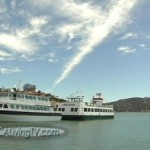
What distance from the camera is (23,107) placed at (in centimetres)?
7994

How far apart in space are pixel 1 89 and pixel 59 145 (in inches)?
1818

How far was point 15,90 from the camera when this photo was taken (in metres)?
85.1

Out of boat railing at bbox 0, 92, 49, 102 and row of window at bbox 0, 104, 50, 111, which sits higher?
boat railing at bbox 0, 92, 49, 102

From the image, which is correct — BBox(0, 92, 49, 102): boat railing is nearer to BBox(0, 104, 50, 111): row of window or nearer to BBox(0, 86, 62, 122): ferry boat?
BBox(0, 86, 62, 122): ferry boat

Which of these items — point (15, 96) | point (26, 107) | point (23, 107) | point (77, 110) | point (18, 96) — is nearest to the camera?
point (23, 107)

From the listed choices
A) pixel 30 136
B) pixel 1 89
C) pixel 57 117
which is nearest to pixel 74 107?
pixel 57 117

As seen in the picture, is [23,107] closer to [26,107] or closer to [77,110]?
[26,107]

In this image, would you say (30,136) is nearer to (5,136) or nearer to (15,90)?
(5,136)

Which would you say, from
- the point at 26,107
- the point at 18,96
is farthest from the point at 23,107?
the point at 18,96

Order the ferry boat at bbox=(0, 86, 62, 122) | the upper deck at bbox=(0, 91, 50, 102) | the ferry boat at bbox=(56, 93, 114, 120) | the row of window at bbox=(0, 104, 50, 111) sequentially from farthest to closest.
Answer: the ferry boat at bbox=(56, 93, 114, 120) → the upper deck at bbox=(0, 91, 50, 102) → the row of window at bbox=(0, 104, 50, 111) → the ferry boat at bbox=(0, 86, 62, 122)

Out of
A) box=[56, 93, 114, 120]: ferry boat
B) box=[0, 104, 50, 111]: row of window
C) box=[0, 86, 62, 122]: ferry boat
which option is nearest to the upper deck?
box=[0, 86, 62, 122]: ferry boat

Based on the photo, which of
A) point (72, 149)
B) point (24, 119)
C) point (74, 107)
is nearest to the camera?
point (72, 149)

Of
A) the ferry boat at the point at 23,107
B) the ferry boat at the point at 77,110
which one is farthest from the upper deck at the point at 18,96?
the ferry boat at the point at 77,110

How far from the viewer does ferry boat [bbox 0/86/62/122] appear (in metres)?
76.1
